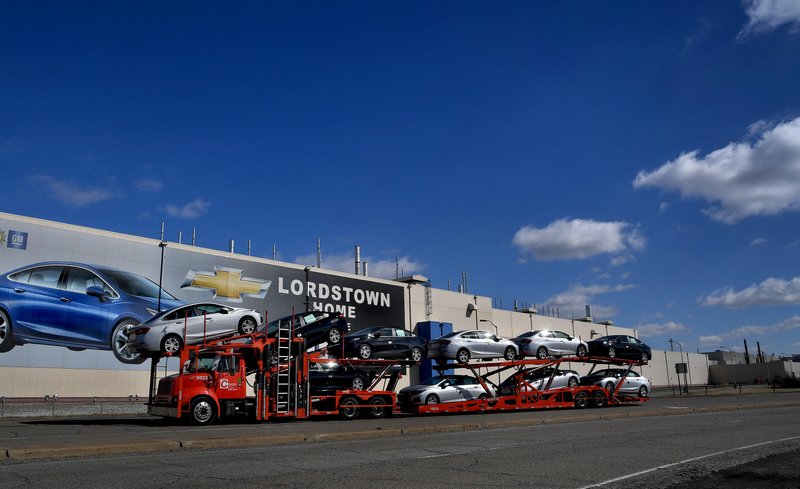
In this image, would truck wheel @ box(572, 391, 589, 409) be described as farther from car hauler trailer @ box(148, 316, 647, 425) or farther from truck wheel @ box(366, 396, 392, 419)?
truck wheel @ box(366, 396, 392, 419)

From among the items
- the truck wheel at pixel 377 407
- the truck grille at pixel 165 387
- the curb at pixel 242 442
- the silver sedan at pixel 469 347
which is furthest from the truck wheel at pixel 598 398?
the truck grille at pixel 165 387

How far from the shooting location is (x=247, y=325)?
21.8 metres

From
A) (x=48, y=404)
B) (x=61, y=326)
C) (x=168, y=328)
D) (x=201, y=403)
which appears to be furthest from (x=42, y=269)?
(x=201, y=403)

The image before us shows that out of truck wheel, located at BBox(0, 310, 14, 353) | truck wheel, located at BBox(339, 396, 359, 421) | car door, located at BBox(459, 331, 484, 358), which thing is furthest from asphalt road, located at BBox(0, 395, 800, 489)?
truck wheel, located at BBox(0, 310, 14, 353)

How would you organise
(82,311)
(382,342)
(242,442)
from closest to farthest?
(242,442), (382,342), (82,311)

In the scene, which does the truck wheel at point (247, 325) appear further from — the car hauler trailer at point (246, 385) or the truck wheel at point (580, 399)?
the truck wheel at point (580, 399)

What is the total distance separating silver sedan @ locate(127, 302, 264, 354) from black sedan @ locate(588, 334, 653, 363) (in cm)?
1544

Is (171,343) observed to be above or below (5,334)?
below

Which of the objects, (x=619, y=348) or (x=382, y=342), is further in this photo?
(x=619, y=348)

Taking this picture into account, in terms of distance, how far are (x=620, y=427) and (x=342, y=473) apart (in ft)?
34.6

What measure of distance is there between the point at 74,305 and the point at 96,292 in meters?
1.02

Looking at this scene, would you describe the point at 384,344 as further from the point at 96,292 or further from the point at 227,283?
the point at 96,292

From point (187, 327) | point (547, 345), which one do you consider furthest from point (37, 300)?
point (547, 345)

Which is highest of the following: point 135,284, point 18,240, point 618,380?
point 18,240
